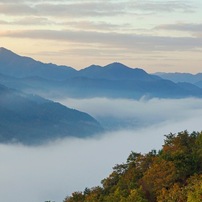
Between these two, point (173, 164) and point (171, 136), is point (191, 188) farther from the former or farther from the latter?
point (171, 136)

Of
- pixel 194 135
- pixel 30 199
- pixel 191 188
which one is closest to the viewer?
pixel 191 188

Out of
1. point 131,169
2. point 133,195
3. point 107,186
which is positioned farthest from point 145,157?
point 133,195

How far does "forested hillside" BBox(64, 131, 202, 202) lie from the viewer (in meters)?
33.2

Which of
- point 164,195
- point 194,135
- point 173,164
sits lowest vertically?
point 164,195

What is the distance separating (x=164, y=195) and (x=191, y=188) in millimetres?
2188

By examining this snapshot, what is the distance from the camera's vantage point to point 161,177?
38.5 meters

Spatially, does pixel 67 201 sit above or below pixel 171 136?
below

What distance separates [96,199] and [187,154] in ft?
31.5

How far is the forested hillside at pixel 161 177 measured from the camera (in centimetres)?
3322

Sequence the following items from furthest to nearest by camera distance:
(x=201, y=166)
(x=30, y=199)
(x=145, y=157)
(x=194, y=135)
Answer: (x=30, y=199), (x=194, y=135), (x=145, y=157), (x=201, y=166)

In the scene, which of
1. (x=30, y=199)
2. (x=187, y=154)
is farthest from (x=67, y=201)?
(x=30, y=199)

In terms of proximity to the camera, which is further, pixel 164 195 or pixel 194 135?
pixel 194 135

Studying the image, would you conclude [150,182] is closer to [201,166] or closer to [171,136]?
[201,166]

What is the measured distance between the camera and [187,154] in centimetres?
4269
